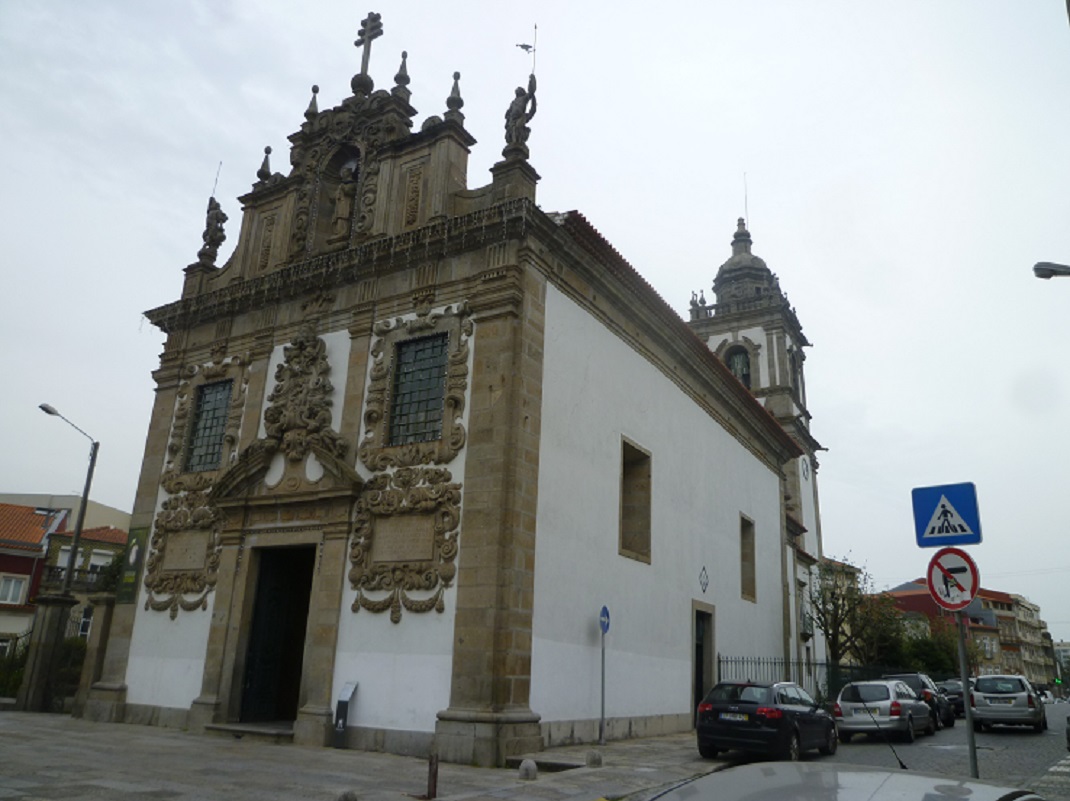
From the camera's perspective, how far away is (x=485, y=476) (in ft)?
42.7

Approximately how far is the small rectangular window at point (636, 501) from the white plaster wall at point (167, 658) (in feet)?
27.0

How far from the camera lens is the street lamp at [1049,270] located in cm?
1058

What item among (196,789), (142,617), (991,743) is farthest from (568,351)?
(991,743)

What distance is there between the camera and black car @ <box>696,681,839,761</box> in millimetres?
12695

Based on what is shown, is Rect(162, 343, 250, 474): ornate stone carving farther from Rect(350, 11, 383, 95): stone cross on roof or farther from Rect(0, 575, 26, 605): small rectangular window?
Rect(0, 575, 26, 605): small rectangular window

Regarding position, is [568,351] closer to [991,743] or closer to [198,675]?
[198,675]

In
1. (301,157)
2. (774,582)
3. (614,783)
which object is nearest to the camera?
(614,783)

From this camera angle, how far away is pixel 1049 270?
35.1ft

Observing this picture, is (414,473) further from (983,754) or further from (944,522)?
(983,754)

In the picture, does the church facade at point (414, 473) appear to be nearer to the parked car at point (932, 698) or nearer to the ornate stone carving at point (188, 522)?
the ornate stone carving at point (188, 522)

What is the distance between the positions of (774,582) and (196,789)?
66.7 feet

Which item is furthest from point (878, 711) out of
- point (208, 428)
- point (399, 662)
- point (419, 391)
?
point (208, 428)

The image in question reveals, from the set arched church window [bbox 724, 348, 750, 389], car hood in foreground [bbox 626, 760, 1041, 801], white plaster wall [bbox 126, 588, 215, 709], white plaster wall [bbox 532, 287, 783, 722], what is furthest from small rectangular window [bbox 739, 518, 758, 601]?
arched church window [bbox 724, 348, 750, 389]

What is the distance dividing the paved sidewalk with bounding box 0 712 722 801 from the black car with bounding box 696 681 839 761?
0.44 m
